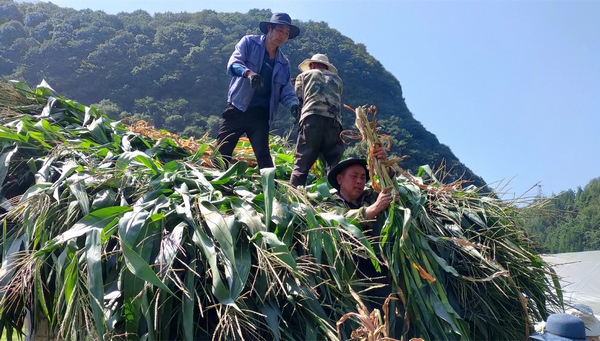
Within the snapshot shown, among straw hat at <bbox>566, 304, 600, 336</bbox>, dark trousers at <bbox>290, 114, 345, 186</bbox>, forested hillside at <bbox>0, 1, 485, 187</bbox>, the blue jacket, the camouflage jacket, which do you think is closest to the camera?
straw hat at <bbox>566, 304, 600, 336</bbox>

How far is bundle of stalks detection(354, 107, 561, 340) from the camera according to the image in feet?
9.20

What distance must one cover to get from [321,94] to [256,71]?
531 mm

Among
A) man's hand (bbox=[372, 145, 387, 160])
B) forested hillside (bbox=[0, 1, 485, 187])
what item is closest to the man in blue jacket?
man's hand (bbox=[372, 145, 387, 160])

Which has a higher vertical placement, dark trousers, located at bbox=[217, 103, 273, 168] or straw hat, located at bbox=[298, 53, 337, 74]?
straw hat, located at bbox=[298, 53, 337, 74]

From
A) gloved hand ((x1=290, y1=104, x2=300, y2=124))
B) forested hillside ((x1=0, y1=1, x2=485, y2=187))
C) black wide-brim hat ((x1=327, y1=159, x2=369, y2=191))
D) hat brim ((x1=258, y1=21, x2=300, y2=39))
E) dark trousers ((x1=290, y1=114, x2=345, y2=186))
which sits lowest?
black wide-brim hat ((x1=327, y1=159, x2=369, y2=191))

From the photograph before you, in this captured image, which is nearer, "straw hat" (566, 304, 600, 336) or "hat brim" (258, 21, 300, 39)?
"straw hat" (566, 304, 600, 336)

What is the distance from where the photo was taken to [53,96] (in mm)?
3998

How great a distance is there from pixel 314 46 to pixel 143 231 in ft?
104

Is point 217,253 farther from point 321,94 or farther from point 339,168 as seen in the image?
point 321,94

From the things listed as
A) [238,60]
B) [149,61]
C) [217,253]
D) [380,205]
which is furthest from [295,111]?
[149,61]

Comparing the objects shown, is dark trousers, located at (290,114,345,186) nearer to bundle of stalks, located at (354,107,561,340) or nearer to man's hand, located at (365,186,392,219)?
bundle of stalks, located at (354,107,561,340)

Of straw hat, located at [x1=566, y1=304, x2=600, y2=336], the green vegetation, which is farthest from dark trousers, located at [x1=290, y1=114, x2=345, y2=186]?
straw hat, located at [x1=566, y1=304, x2=600, y2=336]

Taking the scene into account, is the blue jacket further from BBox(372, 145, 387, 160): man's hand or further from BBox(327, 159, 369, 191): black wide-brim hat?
BBox(372, 145, 387, 160): man's hand

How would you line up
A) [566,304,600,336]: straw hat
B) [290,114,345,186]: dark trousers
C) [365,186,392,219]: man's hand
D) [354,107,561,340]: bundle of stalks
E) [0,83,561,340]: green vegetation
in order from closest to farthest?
1. [0,83,561,340]: green vegetation
2. [354,107,561,340]: bundle of stalks
3. [365,186,392,219]: man's hand
4. [566,304,600,336]: straw hat
5. [290,114,345,186]: dark trousers
